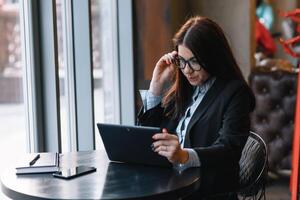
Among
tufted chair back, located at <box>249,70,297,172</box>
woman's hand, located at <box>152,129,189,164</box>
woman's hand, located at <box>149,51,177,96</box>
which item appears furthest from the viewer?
tufted chair back, located at <box>249,70,297,172</box>

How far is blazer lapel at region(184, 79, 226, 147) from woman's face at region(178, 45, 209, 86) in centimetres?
6

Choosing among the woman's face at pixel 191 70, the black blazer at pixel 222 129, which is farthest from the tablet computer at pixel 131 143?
the woman's face at pixel 191 70

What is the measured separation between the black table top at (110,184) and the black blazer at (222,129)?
0.12m

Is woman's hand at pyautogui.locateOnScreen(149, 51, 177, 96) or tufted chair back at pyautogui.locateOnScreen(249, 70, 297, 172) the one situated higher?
woman's hand at pyautogui.locateOnScreen(149, 51, 177, 96)

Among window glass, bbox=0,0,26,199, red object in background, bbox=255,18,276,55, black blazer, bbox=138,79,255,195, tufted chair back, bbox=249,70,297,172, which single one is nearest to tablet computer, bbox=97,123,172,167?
black blazer, bbox=138,79,255,195

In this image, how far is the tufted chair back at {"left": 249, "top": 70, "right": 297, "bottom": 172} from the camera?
3.69 m

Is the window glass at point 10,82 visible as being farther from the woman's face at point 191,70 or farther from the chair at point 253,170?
the chair at point 253,170

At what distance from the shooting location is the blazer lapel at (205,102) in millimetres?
1856

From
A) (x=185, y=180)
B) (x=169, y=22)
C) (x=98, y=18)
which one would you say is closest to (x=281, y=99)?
(x=169, y=22)

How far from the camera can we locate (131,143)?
64.7 inches

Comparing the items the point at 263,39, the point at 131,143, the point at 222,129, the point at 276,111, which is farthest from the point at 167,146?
the point at 263,39

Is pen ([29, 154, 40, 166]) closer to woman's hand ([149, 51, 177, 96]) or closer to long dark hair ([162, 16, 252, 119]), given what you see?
woman's hand ([149, 51, 177, 96])

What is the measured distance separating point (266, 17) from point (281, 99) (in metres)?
3.41

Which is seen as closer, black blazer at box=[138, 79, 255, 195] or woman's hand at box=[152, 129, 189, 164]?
woman's hand at box=[152, 129, 189, 164]
